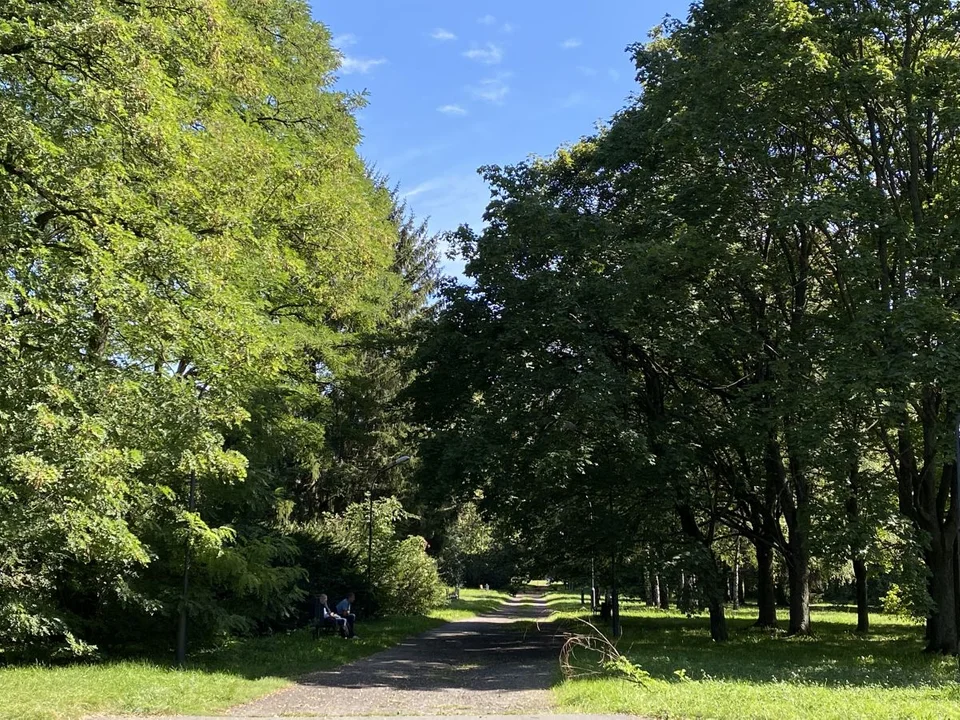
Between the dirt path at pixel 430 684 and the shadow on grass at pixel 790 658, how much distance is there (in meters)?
2.09

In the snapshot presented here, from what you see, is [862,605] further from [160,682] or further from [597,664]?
[160,682]

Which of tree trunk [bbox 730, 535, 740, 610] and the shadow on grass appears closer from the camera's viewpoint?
the shadow on grass

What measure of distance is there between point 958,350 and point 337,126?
14.7 m

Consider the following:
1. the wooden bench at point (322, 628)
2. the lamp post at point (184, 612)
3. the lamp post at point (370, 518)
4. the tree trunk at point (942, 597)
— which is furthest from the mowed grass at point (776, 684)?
the lamp post at point (370, 518)

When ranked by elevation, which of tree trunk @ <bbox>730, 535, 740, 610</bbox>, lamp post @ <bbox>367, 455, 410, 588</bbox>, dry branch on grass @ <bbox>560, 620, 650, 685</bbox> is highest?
lamp post @ <bbox>367, 455, 410, 588</bbox>

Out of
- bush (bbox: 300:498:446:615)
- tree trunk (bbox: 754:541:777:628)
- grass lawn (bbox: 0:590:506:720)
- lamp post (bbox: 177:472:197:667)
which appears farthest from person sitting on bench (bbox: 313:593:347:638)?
tree trunk (bbox: 754:541:777:628)

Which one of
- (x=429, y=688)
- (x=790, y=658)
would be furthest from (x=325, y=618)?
(x=790, y=658)

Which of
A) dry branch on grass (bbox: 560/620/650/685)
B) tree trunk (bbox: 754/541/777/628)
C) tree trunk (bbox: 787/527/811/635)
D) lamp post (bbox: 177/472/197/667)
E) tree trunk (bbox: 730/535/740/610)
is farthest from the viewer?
tree trunk (bbox: 730/535/740/610)

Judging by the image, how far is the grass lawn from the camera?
8742 mm

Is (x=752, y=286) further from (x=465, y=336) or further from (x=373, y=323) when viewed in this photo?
(x=373, y=323)

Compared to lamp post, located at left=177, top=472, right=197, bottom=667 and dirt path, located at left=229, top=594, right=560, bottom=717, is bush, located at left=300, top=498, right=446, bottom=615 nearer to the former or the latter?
dirt path, located at left=229, top=594, right=560, bottom=717

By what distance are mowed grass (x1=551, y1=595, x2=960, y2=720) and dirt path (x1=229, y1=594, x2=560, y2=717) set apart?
3.19 ft

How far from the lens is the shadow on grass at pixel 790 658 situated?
11375mm

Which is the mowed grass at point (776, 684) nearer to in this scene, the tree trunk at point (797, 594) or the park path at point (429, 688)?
the park path at point (429, 688)
